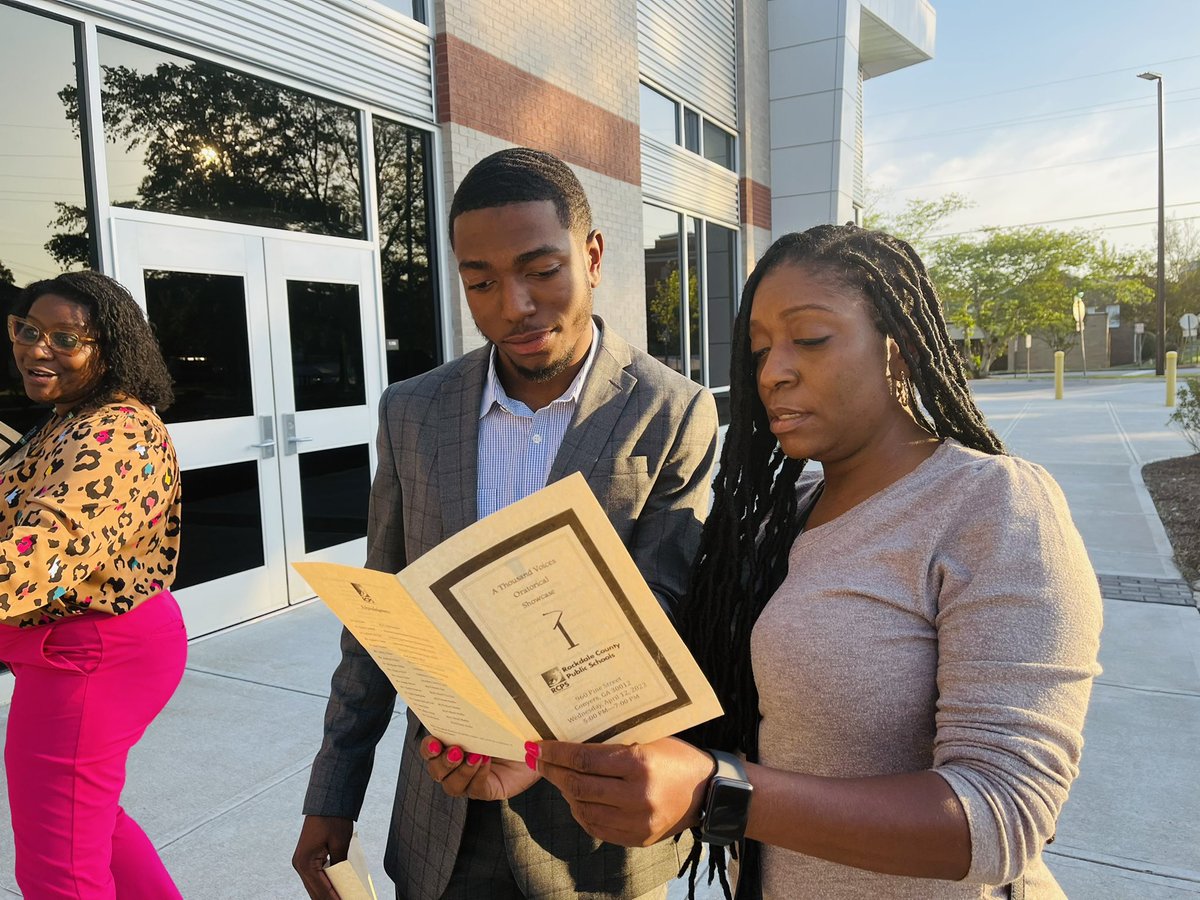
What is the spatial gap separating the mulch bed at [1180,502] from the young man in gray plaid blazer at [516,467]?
19.5 feet

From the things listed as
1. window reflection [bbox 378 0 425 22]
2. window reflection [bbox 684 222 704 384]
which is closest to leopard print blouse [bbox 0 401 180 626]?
window reflection [bbox 378 0 425 22]

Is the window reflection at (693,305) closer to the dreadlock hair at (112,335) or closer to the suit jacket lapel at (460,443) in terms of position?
the dreadlock hair at (112,335)

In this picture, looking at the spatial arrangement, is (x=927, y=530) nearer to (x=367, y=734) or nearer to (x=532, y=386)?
(x=532, y=386)

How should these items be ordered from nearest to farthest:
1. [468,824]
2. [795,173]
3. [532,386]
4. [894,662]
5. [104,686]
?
[894,662] < [468,824] < [532,386] < [104,686] < [795,173]

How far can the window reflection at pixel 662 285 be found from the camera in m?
11.0

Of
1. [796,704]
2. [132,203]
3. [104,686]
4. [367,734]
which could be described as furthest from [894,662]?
[132,203]

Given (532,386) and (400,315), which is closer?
(532,386)

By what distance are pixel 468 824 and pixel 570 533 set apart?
81cm

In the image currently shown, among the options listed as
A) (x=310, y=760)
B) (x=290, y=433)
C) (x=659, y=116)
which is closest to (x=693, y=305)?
(x=659, y=116)

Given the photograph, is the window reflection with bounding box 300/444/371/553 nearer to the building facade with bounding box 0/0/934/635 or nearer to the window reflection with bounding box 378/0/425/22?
the building facade with bounding box 0/0/934/635

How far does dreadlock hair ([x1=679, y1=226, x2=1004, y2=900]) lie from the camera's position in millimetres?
1306

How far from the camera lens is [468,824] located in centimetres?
149

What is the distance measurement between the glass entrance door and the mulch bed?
6.02 m

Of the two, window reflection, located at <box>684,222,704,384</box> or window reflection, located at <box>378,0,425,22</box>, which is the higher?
window reflection, located at <box>378,0,425,22</box>
